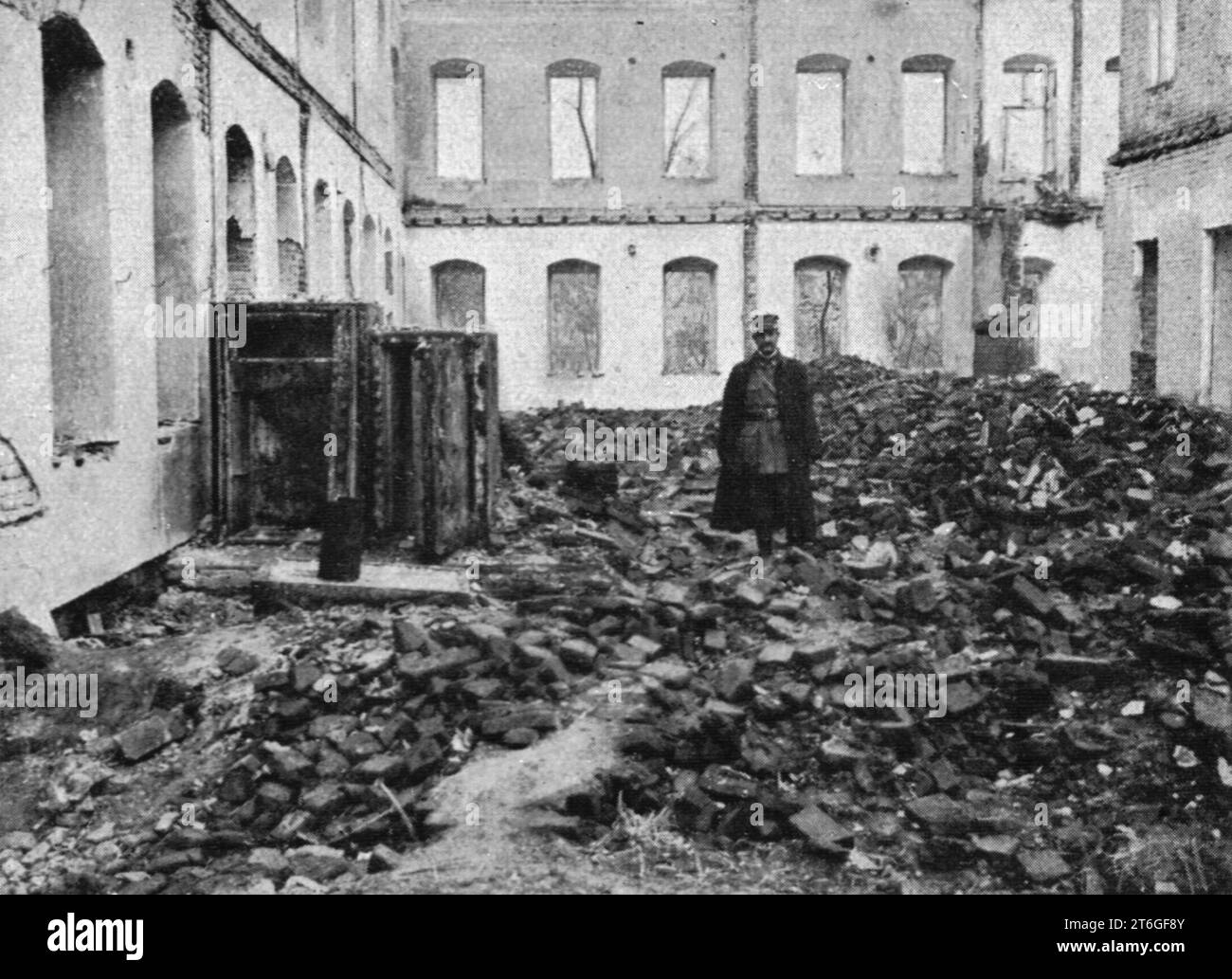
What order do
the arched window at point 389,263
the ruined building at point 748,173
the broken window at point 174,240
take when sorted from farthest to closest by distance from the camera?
the ruined building at point 748,173, the arched window at point 389,263, the broken window at point 174,240

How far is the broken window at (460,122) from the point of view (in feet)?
77.1

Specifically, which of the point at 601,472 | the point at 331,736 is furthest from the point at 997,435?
the point at 331,736

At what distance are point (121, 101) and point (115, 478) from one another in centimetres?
256

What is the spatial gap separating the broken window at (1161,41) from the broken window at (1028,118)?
7.96m

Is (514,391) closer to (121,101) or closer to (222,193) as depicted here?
(222,193)

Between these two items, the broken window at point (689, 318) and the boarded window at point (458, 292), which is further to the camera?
the boarded window at point (458, 292)

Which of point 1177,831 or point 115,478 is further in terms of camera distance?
point 115,478

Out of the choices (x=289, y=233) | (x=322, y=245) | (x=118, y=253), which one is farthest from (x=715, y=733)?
(x=322, y=245)

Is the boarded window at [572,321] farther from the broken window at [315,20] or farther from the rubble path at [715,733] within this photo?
the rubble path at [715,733]

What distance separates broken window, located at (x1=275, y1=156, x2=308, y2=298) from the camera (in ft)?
45.6

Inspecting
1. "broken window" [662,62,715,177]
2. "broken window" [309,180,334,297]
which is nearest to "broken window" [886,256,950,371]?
"broken window" [662,62,715,177]

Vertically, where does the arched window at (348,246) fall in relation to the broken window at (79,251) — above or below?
above

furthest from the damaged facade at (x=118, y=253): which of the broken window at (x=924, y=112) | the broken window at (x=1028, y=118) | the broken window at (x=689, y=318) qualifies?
the broken window at (x=1028, y=118)
